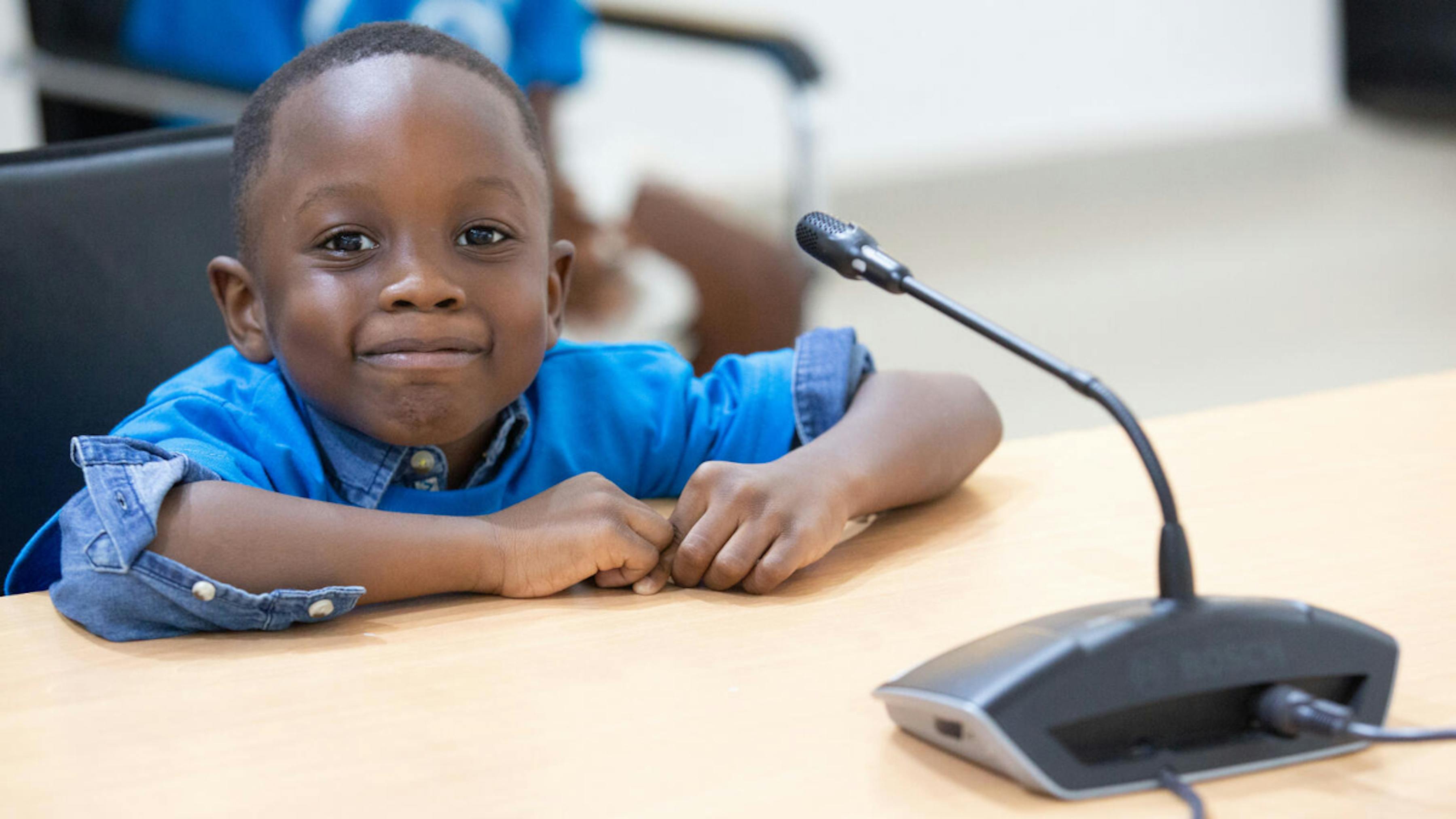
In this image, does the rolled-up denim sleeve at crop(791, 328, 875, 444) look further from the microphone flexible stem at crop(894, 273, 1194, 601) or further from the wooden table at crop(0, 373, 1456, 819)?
the microphone flexible stem at crop(894, 273, 1194, 601)

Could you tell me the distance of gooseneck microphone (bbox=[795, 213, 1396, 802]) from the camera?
53cm

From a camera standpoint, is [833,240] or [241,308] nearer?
[833,240]

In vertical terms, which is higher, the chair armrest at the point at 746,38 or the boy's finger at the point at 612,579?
the chair armrest at the point at 746,38

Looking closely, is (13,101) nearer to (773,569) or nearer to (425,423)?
(425,423)

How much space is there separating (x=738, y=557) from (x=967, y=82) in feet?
10.9

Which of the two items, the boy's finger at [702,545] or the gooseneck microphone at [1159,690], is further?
the boy's finger at [702,545]

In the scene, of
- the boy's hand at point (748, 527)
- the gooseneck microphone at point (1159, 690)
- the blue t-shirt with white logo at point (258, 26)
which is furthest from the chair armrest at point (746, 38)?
the gooseneck microphone at point (1159, 690)

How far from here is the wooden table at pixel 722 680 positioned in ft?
1.76

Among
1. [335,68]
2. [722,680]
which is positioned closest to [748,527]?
[722,680]

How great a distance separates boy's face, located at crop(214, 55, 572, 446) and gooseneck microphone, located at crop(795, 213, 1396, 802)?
421 millimetres

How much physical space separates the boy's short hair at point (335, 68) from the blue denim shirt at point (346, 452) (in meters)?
0.13

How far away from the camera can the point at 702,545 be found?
2.62ft

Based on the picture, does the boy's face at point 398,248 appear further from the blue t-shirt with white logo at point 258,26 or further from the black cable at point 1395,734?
the blue t-shirt with white logo at point 258,26

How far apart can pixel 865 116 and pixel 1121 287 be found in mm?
839
